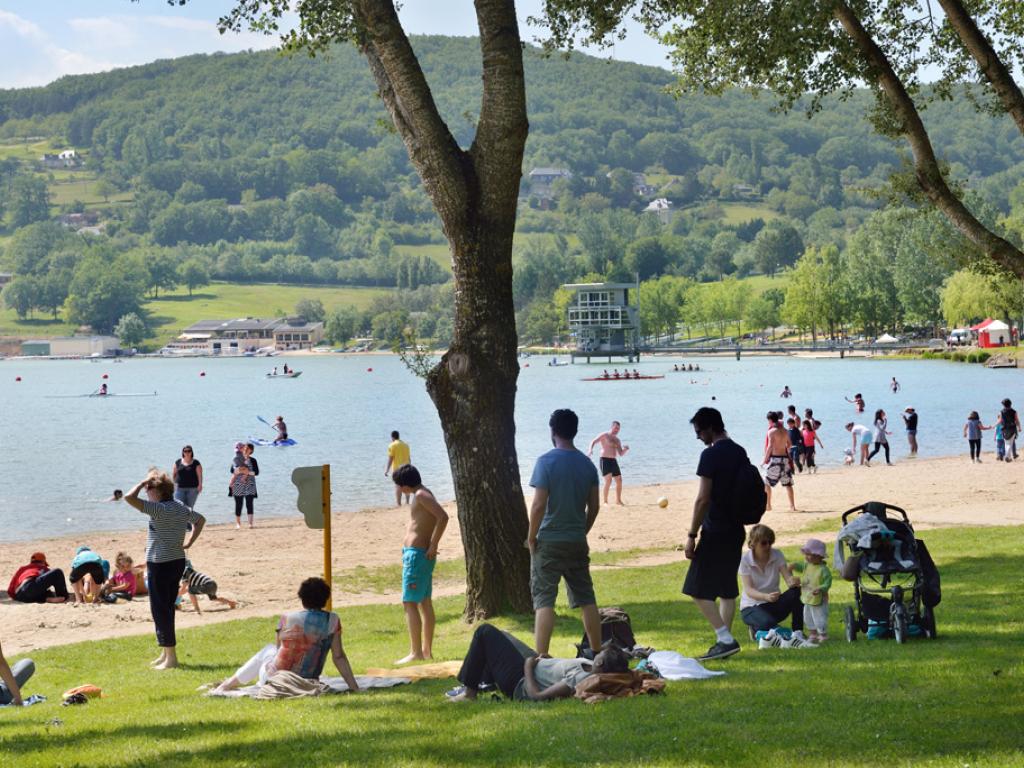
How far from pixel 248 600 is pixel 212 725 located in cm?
999

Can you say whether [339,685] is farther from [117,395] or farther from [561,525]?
[117,395]

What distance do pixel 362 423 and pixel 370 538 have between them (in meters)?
52.3

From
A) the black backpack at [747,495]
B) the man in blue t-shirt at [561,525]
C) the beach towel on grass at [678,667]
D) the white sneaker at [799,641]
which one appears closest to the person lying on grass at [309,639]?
the man in blue t-shirt at [561,525]

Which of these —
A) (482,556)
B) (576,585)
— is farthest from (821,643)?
(482,556)

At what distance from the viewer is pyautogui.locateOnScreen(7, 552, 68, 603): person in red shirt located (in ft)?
57.3

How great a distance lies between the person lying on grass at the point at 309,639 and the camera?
9.09m

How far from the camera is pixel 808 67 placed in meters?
16.9

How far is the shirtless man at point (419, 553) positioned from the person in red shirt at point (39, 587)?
325 inches

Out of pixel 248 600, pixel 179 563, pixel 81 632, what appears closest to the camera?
pixel 179 563

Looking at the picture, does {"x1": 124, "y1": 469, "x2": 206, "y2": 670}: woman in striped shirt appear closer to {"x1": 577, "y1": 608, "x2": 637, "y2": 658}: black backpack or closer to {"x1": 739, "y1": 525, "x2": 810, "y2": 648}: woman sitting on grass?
{"x1": 577, "y1": 608, "x2": 637, "y2": 658}: black backpack

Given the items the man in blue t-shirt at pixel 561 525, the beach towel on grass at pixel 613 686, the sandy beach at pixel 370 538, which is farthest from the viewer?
the sandy beach at pixel 370 538

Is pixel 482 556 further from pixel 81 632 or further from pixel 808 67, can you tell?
pixel 808 67

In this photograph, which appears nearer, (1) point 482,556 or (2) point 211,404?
(1) point 482,556

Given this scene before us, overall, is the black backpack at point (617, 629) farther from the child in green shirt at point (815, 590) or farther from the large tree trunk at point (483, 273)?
the large tree trunk at point (483, 273)
